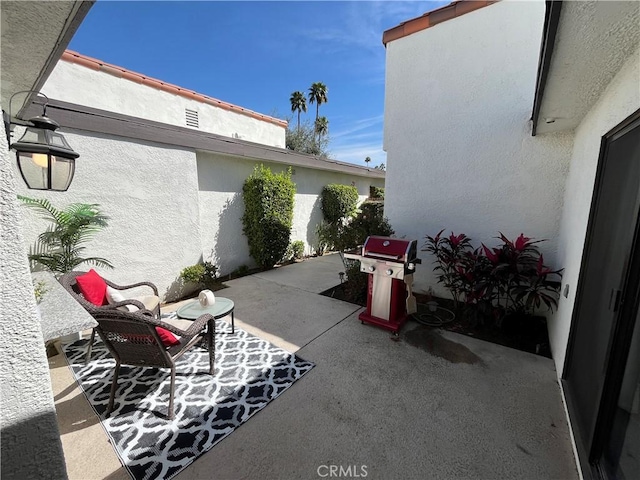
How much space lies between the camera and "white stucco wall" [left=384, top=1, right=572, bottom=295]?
4406 millimetres

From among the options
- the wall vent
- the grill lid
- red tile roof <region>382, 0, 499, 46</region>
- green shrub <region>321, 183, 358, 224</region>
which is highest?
red tile roof <region>382, 0, 499, 46</region>

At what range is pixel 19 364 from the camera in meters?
0.97

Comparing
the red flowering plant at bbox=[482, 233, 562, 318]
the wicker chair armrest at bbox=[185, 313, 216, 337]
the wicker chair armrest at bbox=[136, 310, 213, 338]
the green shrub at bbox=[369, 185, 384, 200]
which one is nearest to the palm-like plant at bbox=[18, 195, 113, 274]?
the wicker chair armrest at bbox=[136, 310, 213, 338]

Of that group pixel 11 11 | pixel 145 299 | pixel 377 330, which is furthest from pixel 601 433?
pixel 145 299

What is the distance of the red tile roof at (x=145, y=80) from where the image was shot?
675cm

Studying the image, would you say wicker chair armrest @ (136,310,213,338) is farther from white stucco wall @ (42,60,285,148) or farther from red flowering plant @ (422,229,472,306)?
white stucco wall @ (42,60,285,148)

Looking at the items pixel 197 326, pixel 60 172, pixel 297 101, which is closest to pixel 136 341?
pixel 197 326

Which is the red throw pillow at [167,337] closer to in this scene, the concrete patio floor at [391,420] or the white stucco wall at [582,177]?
the concrete patio floor at [391,420]

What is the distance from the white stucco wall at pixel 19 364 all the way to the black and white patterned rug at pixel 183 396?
4.72 ft

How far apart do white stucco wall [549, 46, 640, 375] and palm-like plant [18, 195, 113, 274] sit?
6.51 m

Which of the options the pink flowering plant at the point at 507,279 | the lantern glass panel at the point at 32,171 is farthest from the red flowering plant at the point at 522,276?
the lantern glass panel at the point at 32,171

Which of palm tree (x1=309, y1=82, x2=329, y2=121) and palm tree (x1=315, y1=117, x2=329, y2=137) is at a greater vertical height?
palm tree (x1=309, y1=82, x2=329, y2=121)

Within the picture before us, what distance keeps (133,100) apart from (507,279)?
34.7 feet

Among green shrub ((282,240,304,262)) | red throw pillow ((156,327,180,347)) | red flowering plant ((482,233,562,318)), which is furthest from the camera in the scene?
green shrub ((282,240,304,262))
